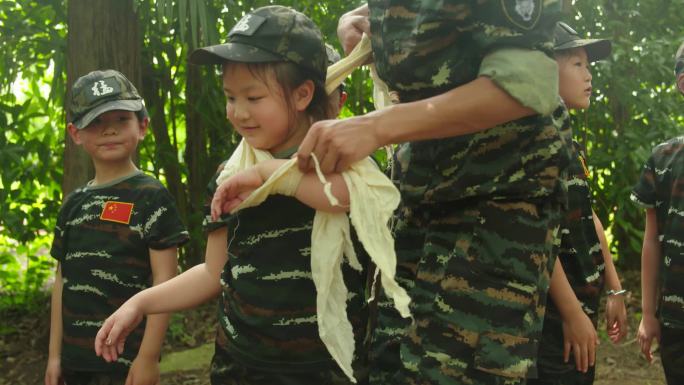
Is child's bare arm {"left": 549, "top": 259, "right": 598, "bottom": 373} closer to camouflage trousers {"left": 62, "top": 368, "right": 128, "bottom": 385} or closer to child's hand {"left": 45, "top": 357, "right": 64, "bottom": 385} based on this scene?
camouflage trousers {"left": 62, "top": 368, "right": 128, "bottom": 385}

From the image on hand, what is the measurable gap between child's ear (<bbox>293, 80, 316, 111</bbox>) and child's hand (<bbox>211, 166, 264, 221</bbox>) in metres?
0.31

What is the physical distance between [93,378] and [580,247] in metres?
1.67

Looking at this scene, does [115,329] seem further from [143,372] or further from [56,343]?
[56,343]

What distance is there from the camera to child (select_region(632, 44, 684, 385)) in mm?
3244

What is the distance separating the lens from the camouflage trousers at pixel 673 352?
3223 mm

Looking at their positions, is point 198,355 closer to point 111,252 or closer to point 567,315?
point 111,252

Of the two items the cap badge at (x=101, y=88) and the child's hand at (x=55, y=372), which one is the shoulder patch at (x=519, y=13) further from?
the child's hand at (x=55, y=372)

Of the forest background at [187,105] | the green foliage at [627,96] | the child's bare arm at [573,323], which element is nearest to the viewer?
the child's bare arm at [573,323]

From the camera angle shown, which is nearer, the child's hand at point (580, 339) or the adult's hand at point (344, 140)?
the adult's hand at point (344, 140)

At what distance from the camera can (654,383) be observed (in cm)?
500

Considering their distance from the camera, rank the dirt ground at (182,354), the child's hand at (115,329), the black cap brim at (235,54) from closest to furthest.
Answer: the black cap brim at (235,54) < the child's hand at (115,329) < the dirt ground at (182,354)

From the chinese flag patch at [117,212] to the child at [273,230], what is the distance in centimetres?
82

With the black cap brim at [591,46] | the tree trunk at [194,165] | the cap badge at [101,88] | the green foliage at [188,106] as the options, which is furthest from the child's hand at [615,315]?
the tree trunk at [194,165]

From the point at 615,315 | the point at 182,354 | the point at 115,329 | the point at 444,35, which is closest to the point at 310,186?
the point at 444,35
